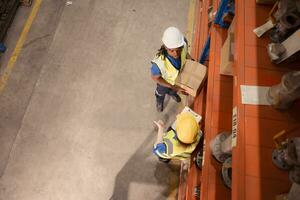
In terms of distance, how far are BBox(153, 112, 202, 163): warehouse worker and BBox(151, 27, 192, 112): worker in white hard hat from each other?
83 centimetres

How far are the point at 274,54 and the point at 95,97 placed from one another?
3593 mm

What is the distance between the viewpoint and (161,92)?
188 inches

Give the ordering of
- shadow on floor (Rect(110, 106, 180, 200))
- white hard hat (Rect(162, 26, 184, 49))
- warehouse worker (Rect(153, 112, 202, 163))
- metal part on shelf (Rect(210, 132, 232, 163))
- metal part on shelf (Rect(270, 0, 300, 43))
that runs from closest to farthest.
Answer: metal part on shelf (Rect(270, 0, 300, 43)) < metal part on shelf (Rect(210, 132, 232, 163)) < warehouse worker (Rect(153, 112, 202, 163)) < white hard hat (Rect(162, 26, 184, 49)) < shadow on floor (Rect(110, 106, 180, 200))

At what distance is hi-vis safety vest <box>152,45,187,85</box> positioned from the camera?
159 inches

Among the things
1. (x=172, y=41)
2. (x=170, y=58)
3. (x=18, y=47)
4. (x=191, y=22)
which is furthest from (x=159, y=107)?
(x=18, y=47)

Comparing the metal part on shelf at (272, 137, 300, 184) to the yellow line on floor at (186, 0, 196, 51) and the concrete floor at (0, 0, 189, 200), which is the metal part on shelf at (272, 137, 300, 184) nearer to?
the concrete floor at (0, 0, 189, 200)

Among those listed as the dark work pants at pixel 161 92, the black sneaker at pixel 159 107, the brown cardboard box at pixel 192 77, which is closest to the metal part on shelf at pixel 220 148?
the brown cardboard box at pixel 192 77

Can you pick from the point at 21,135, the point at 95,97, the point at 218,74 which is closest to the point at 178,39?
the point at 218,74

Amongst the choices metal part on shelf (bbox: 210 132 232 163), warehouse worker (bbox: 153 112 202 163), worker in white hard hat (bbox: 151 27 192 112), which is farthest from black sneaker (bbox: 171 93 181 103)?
metal part on shelf (bbox: 210 132 232 163)

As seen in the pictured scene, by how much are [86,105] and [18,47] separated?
1.92 m

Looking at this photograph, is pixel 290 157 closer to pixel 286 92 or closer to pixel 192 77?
pixel 286 92

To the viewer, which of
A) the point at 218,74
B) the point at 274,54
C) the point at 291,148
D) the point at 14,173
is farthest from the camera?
the point at 14,173

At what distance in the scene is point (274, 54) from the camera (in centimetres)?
238

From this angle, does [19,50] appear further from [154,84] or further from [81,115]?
[154,84]
